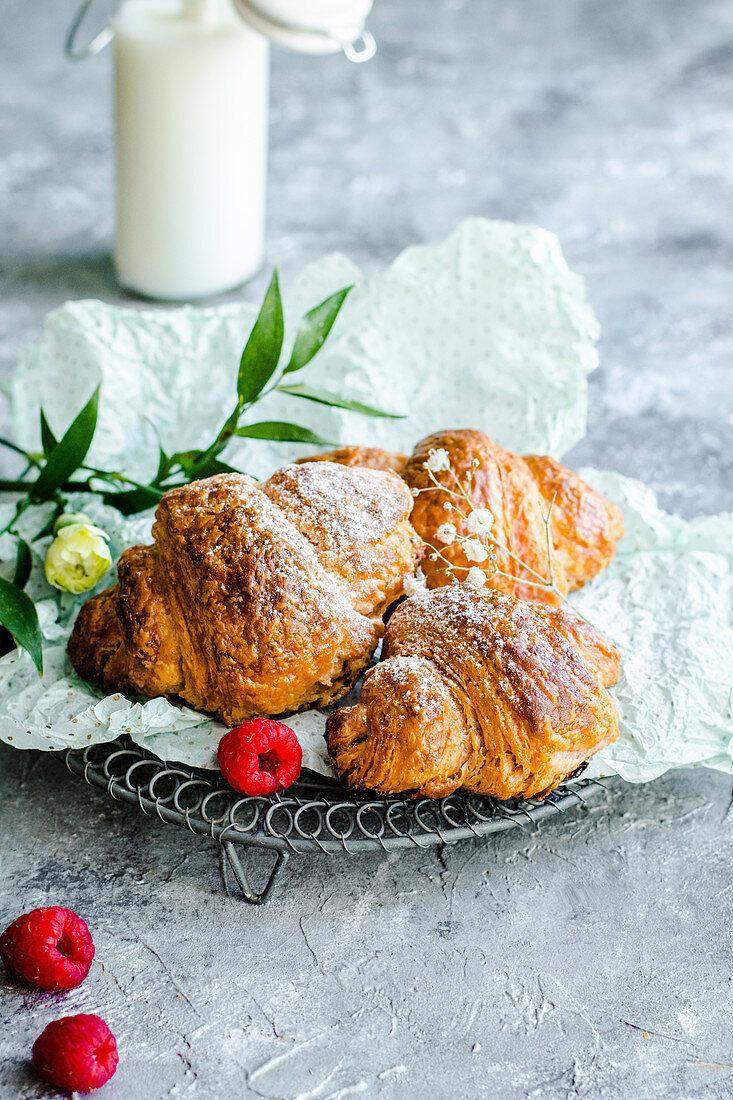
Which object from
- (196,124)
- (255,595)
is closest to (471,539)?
(255,595)

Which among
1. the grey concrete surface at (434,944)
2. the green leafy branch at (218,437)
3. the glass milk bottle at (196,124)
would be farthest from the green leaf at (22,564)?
the glass milk bottle at (196,124)

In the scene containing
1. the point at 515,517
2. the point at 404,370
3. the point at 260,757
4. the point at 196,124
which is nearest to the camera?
the point at 260,757

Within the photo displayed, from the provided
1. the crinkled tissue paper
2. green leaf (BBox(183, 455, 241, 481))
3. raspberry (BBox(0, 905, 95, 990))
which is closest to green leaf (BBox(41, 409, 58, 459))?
the crinkled tissue paper

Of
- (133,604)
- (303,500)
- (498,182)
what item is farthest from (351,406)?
(498,182)

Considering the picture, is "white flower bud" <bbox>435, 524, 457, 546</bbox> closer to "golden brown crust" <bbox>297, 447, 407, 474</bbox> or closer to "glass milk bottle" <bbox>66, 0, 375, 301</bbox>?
"golden brown crust" <bbox>297, 447, 407, 474</bbox>

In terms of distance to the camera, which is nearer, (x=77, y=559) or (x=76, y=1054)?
(x=76, y=1054)

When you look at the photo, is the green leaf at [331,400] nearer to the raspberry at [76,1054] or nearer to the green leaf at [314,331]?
the green leaf at [314,331]

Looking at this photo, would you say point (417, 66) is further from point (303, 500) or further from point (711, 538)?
point (303, 500)

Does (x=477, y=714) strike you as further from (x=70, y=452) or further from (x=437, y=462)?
(x=70, y=452)
